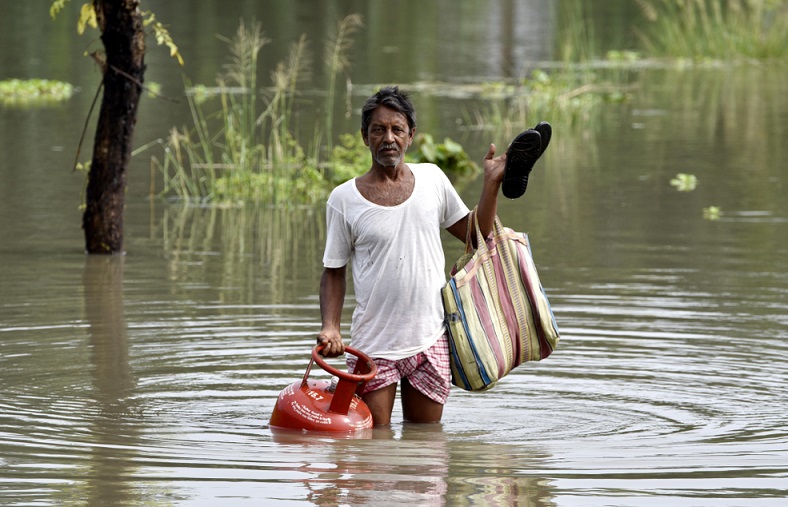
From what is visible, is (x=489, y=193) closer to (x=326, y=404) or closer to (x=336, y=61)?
(x=326, y=404)

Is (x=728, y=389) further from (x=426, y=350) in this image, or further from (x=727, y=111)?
(x=727, y=111)

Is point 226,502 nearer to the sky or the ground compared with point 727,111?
nearer to the ground

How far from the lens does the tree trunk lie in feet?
35.4

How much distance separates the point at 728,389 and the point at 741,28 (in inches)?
816

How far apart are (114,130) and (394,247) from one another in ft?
18.4

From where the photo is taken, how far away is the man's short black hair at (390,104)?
19.3 feet

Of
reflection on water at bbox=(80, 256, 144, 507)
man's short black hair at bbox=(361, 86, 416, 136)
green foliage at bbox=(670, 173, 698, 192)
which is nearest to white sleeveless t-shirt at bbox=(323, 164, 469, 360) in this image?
man's short black hair at bbox=(361, 86, 416, 136)

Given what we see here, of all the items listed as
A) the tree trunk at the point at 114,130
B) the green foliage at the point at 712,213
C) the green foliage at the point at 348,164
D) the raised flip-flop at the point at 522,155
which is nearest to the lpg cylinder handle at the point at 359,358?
the raised flip-flop at the point at 522,155

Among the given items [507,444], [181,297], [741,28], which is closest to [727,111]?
[741,28]

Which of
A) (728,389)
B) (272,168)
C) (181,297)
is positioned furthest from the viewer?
(272,168)

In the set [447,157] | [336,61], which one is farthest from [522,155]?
[447,157]

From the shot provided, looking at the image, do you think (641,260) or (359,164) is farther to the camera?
(359,164)

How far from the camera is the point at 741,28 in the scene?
2672 centimetres

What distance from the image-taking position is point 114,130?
11000 mm
